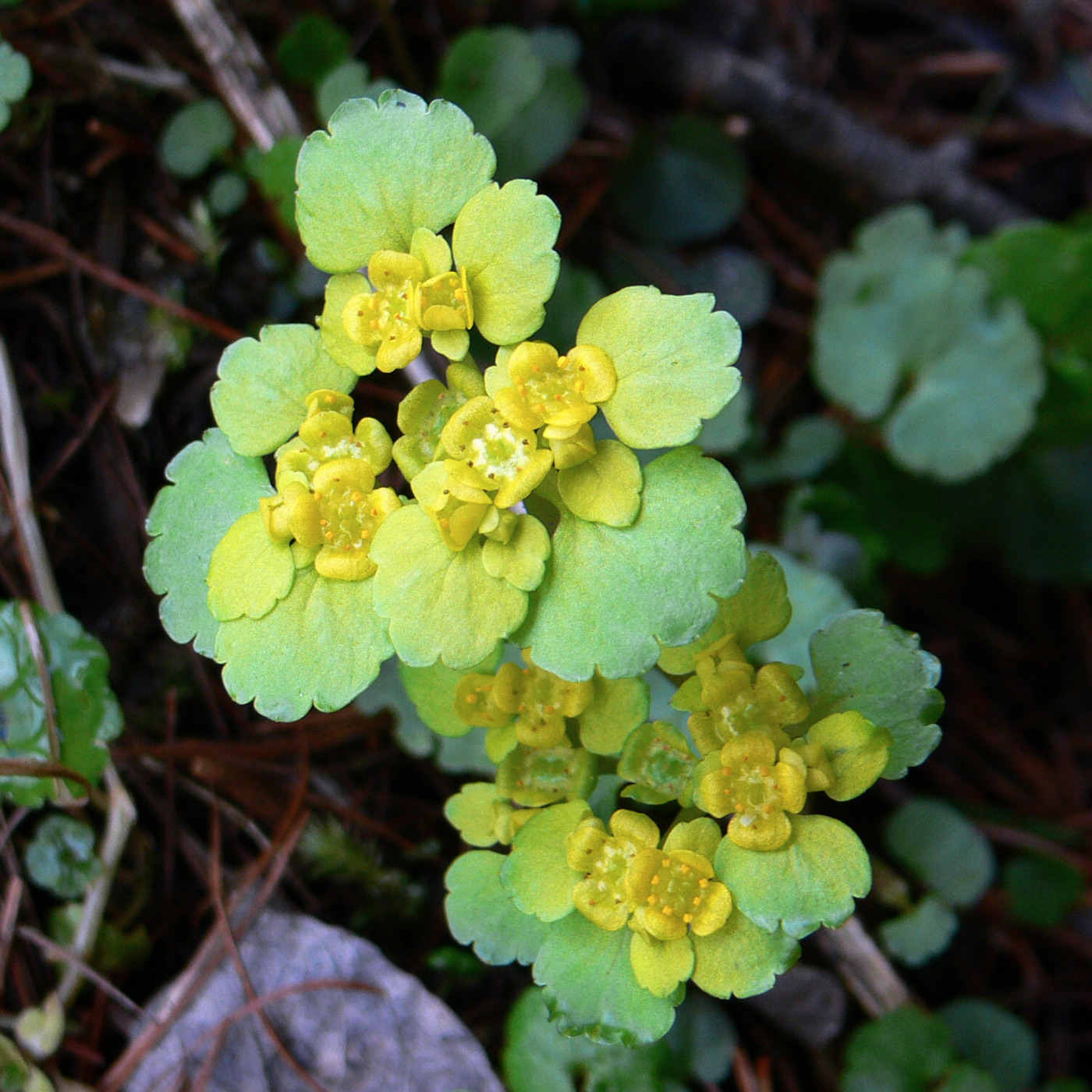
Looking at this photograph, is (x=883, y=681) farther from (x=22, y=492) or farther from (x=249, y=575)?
(x=22, y=492)

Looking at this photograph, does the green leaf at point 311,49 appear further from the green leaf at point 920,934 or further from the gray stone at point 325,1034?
the green leaf at point 920,934

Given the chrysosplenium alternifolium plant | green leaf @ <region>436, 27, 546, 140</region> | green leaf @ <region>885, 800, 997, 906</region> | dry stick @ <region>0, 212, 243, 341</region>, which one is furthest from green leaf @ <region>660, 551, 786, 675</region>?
green leaf @ <region>436, 27, 546, 140</region>

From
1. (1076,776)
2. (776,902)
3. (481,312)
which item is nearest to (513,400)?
(481,312)

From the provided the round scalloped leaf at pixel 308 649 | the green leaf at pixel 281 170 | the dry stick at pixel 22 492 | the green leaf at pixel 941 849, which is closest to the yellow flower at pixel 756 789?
the round scalloped leaf at pixel 308 649

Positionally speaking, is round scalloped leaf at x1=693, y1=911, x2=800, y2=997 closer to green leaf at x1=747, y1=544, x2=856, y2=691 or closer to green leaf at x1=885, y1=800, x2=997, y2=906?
green leaf at x1=747, y1=544, x2=856, y2=691

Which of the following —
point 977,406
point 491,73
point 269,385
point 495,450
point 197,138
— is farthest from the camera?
point 977,406

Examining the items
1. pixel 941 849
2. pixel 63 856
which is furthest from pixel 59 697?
pixel 941 849
